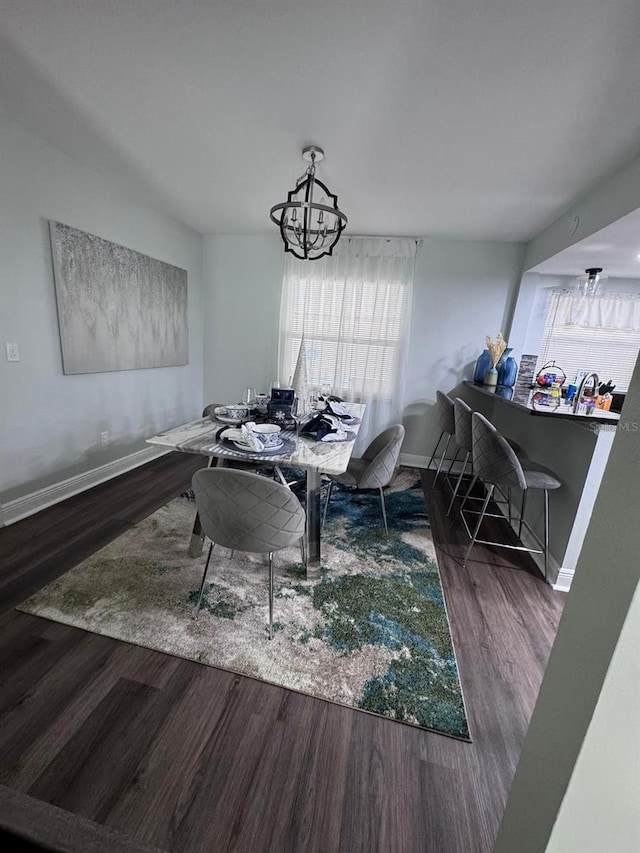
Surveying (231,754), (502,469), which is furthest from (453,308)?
(231,754)

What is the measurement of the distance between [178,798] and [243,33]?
2651 millimetres

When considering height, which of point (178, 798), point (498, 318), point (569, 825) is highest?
point (498, 318)

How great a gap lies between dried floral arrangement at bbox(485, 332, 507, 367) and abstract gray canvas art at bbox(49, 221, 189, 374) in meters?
3.23

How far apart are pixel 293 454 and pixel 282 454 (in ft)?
0.19

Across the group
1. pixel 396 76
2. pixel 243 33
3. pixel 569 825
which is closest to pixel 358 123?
pixel 396 76

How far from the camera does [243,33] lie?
51.9 inches

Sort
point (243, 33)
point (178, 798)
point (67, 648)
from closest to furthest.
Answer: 1. point (178, 798)
2. point (243, 33)
3. point (67, 648)

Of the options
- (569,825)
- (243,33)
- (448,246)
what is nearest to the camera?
(569,825)

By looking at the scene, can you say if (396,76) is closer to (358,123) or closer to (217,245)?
(358,123)

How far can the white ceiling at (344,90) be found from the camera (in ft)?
4.05

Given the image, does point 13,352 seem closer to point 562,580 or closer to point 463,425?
point 463,425

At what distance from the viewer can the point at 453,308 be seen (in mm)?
3605

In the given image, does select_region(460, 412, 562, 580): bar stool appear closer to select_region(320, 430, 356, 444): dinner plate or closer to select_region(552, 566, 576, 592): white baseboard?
select_region(552, 566, 576, 592): white baseboard

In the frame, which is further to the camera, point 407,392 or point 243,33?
point 407,392
